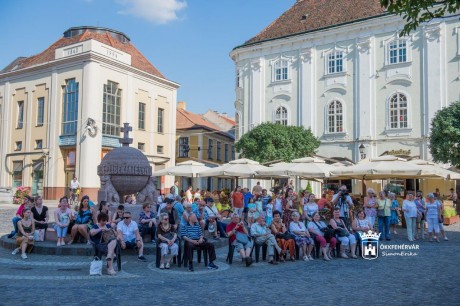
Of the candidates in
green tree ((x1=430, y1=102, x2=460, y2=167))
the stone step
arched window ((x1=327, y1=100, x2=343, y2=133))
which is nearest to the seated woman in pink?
the stone step

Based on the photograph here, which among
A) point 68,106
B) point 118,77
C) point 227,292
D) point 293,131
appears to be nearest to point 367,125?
point 293,131

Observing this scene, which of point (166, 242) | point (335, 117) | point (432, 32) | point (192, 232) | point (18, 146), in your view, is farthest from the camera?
point (18, 146)

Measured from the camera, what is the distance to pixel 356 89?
32375 millimetres

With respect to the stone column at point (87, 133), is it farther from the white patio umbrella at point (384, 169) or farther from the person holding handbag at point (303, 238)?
the person holding handbag at point (303, 238)

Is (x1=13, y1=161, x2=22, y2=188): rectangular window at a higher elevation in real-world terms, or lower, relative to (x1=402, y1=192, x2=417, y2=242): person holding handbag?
higher

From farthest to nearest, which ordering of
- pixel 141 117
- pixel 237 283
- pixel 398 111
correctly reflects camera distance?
pixel 141 117 < pixel 398 111 < pixel 237 283

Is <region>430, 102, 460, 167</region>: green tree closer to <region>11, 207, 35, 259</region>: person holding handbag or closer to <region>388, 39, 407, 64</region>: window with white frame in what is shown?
<region>388, 39, 407, 64</region>: window with white frame

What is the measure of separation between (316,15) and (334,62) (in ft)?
16.1

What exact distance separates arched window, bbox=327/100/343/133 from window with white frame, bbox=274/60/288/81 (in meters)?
4.50

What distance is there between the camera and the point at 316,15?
35.8 m

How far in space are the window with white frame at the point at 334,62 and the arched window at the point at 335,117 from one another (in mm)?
2344

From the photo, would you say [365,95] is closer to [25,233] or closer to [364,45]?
[364,45]

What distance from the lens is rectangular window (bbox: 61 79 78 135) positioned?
1405 inches

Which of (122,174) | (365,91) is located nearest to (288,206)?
Answer: (122,174)
